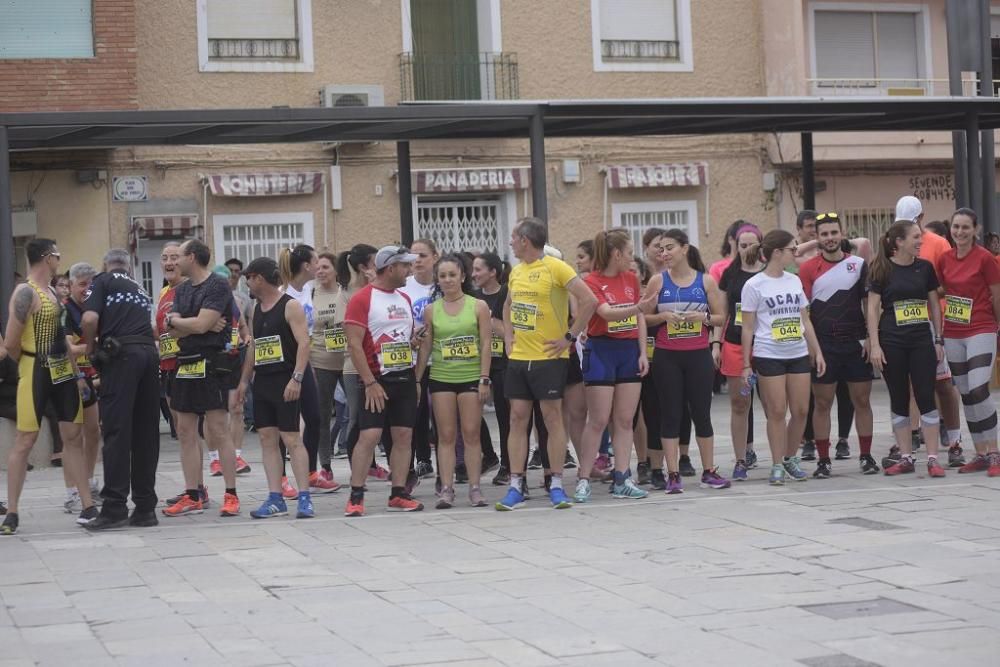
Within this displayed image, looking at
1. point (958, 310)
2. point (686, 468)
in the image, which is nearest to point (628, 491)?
point (686, 468)

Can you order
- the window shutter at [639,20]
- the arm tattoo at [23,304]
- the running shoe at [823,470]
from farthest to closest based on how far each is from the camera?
the window shutter at [639,20] → the running shoe at [823,470] → the arm tattoo at [23,304]

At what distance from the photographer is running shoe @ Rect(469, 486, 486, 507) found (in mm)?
10938

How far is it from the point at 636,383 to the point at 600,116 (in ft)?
14.1

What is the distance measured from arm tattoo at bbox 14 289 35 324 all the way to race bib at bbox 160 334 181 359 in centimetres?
99

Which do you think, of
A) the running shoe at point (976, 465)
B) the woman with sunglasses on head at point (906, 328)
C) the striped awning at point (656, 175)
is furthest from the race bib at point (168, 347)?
the striped awning at point (656, 175)

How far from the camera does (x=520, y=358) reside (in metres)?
10.7

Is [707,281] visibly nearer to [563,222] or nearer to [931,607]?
[931,607]

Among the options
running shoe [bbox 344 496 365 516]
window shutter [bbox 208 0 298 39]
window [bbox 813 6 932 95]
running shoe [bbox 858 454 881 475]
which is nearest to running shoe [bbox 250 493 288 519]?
running shoe [bbox 344 496 365 516]

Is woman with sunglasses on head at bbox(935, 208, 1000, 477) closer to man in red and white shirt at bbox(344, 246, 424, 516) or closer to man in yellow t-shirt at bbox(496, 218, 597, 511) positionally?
man in yellow t-shirt at bbox(496, 218, 597, 511)

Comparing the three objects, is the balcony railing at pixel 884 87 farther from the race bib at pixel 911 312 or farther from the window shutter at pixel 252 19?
the race bib at pixel 911 312

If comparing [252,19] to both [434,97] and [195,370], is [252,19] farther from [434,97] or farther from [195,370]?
[195,370]

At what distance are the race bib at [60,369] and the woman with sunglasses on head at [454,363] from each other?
233 cm

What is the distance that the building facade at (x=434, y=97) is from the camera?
Answer: 21.7 m

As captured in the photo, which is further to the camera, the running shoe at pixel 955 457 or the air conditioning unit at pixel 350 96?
the air conditioning unit at pixel 350 96
